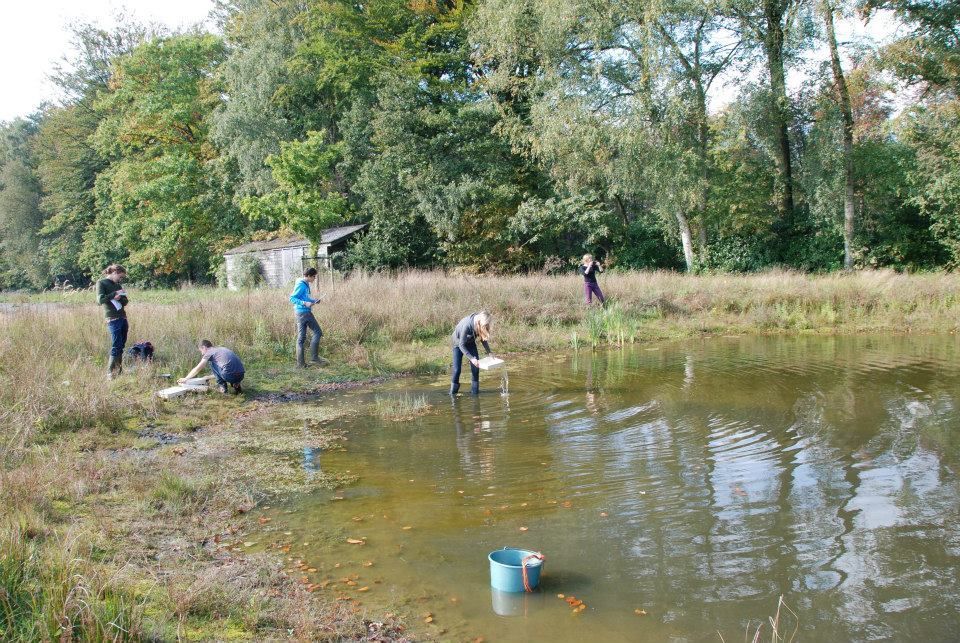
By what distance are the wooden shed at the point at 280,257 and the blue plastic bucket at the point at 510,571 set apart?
25952 millimetres

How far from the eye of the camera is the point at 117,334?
11.8 meters

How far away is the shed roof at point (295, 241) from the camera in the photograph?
31.6m

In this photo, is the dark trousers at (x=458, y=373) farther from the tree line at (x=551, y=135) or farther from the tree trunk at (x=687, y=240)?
the tree trunk at (x=687, y=240)

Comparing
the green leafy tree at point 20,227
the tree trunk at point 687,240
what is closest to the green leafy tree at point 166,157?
the green leafy tree at point 20,227

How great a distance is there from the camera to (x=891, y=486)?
6.54m

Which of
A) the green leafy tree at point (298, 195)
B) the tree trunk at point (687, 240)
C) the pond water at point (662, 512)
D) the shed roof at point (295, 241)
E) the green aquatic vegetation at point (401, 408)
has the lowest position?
the pond water at point (662, 512)

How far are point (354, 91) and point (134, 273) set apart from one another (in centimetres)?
2008

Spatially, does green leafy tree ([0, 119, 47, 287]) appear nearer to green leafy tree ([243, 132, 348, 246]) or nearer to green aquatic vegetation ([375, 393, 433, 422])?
green leafy tree ([243, 132, 348, 246])

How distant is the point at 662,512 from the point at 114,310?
9948 mm

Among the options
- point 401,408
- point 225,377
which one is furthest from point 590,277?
point 225,377

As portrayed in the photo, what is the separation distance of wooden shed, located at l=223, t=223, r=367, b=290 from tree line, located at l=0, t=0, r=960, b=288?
1.25m

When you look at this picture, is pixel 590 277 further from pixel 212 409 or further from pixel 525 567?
pixel 525 567

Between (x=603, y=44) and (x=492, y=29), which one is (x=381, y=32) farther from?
(x=603, y=44)

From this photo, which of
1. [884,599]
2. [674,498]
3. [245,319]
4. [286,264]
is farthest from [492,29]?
[884,599]
